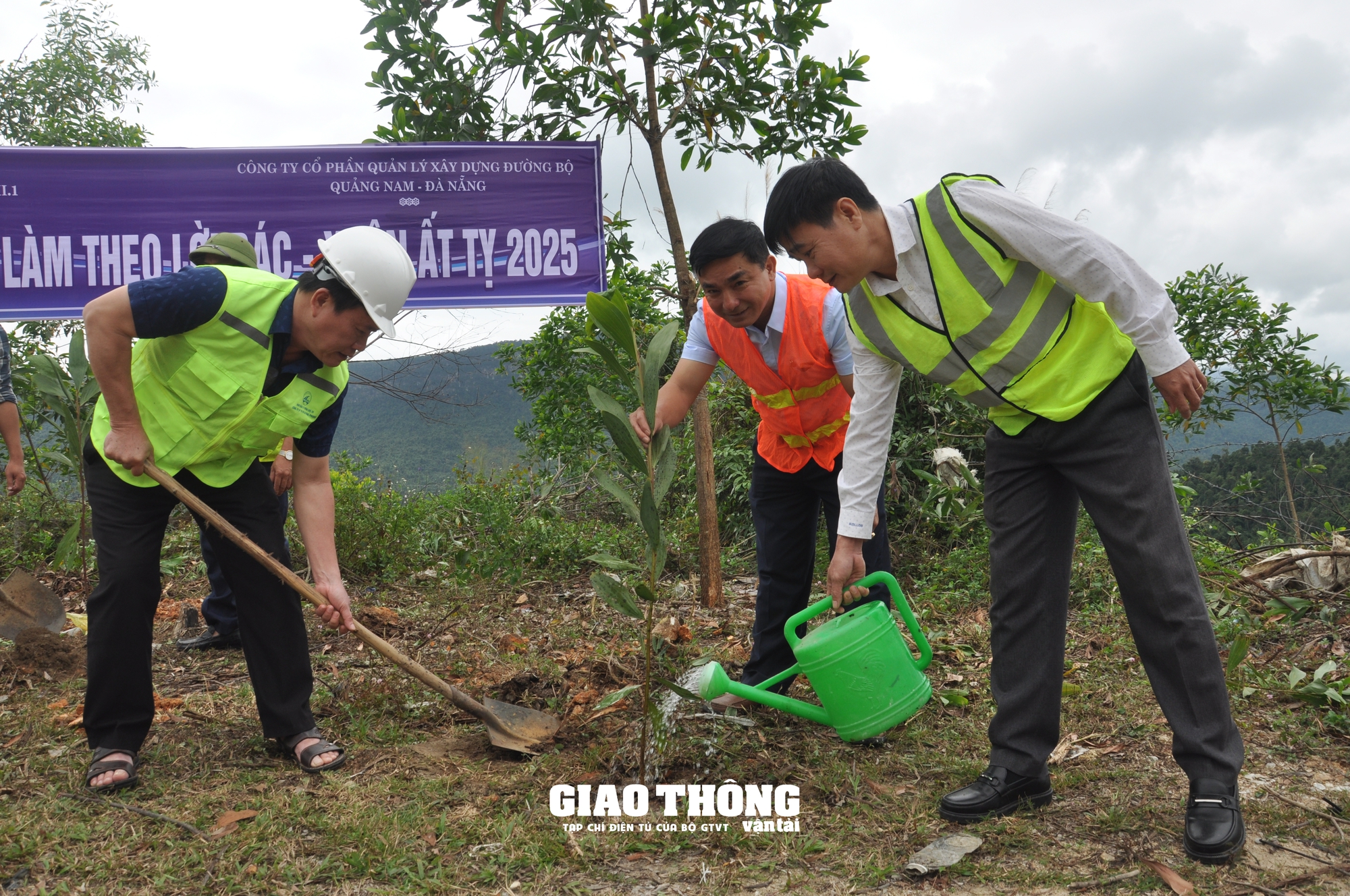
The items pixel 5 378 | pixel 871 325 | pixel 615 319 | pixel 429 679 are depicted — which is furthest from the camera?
pixel 5 378

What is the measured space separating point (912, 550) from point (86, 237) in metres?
4.93

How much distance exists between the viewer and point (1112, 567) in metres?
2.09

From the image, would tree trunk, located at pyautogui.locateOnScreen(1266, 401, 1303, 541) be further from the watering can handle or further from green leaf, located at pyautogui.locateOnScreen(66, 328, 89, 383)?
green leaf, located at pyautogui.locateOnScreen(66, 328, 89, 383)

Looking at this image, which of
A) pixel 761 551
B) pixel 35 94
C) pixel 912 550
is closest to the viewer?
pixel 761 551

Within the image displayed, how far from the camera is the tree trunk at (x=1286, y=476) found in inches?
186

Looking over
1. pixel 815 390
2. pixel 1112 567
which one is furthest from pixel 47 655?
pixel 1112 567

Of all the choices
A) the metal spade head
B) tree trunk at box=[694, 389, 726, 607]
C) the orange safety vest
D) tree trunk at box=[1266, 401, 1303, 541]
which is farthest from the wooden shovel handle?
tree trunk at box=[1266, 401, 1303, 541]

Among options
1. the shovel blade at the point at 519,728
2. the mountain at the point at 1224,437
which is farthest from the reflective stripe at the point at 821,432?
the mountain at the point at 1224,437

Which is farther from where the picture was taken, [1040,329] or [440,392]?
[440,392]

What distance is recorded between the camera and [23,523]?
19.4 ft

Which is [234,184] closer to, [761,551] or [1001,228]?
[761,551]

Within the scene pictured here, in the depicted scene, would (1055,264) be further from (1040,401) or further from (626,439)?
(626,439)

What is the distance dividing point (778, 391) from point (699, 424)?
1.62 m

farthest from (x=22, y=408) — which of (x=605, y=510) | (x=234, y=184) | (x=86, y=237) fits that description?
(x=605, y=510)
